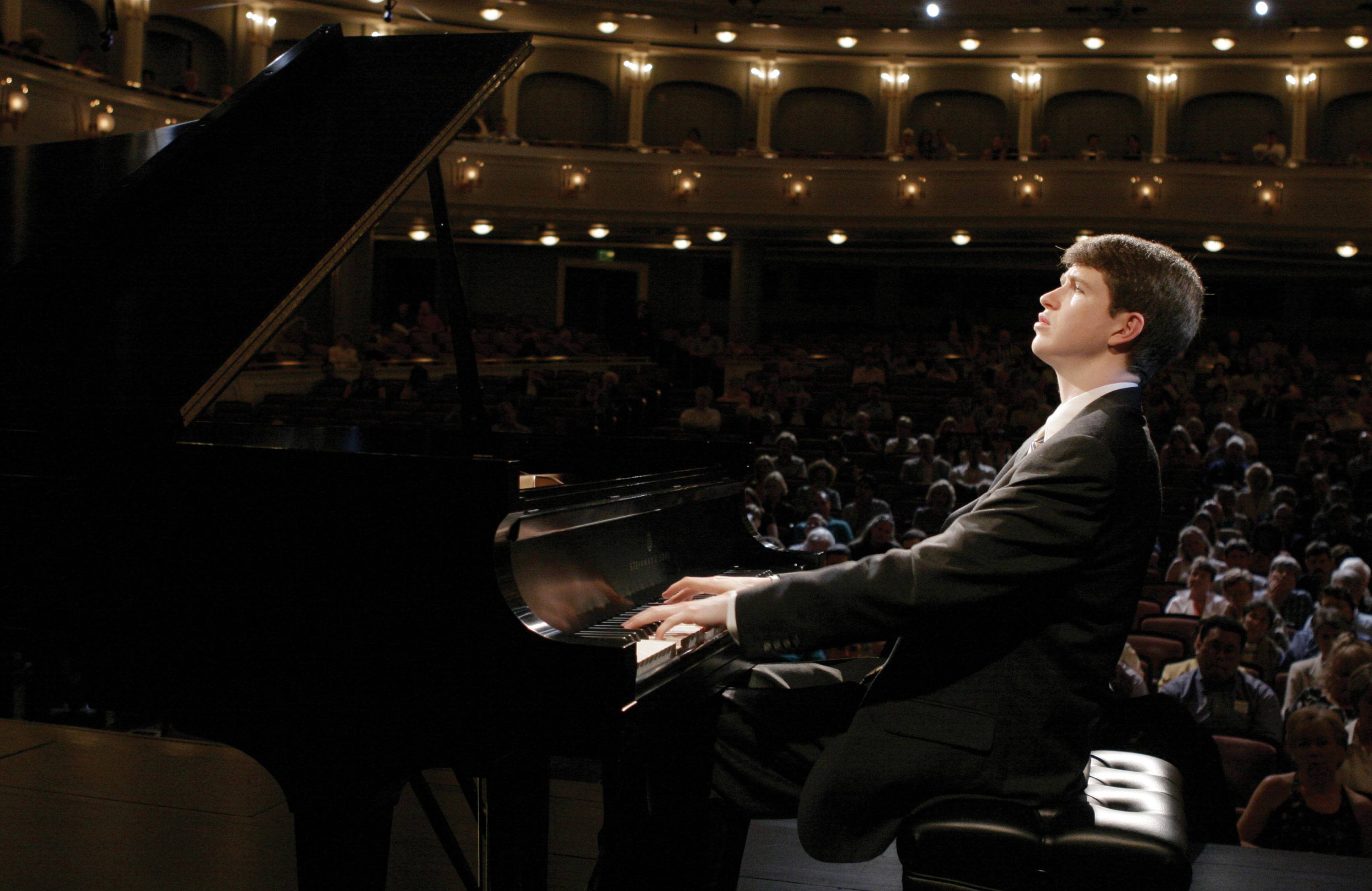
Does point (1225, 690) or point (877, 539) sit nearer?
point (1225, 690)

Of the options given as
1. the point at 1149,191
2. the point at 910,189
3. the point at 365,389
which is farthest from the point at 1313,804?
the point at 910,189

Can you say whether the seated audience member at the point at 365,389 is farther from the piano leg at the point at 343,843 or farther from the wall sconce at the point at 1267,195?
the wall sconce at the point at 1267,195

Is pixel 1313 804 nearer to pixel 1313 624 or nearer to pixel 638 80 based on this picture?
pixel 1313 624

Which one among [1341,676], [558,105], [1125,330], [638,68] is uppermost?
[638,68]

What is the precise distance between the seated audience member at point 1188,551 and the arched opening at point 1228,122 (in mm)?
13924

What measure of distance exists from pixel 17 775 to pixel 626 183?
13.7 m

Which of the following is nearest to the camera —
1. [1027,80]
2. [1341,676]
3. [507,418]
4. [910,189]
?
[1341,676]

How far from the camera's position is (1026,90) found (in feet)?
58.6

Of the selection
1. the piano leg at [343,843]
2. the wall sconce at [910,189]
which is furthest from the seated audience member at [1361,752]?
the wall sconce at [910,189]

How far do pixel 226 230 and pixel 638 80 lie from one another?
54.1 ft

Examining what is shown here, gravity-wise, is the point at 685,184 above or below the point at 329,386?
above

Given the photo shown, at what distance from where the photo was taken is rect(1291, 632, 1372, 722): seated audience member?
367 centimetres

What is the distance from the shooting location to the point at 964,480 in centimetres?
809

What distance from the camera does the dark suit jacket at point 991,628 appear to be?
1.59 m
